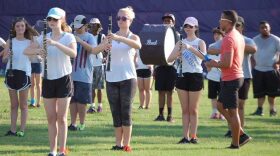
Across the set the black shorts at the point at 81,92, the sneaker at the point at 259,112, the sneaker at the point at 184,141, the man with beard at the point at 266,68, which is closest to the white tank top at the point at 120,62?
the sneaker at the point at 184,141

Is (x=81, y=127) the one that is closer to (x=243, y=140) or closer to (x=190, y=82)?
(x=190, y=82)

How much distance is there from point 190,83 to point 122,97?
172cm

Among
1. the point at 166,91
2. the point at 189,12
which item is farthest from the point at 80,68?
the point at 189,12

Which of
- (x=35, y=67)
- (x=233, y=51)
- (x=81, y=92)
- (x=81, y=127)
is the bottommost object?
(x=81, y=127)

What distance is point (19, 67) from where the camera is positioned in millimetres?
13133

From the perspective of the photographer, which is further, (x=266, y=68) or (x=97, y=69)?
(x=266, y=68)

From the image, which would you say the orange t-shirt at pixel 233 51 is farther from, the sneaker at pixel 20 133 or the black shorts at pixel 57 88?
the sneaker at pixel 20 133

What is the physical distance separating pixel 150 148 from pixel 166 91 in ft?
16.1

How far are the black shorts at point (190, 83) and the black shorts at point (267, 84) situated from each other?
6.30m

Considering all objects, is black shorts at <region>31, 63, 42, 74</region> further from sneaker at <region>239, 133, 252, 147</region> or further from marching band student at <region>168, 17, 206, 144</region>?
sneaker at <region>239, 133, 252, 147</region>

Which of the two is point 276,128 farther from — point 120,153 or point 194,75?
point 120,153

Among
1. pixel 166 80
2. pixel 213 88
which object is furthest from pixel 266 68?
pixel 166 80

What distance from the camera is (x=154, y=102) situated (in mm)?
21297

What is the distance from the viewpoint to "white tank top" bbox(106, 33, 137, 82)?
36.6 feet
